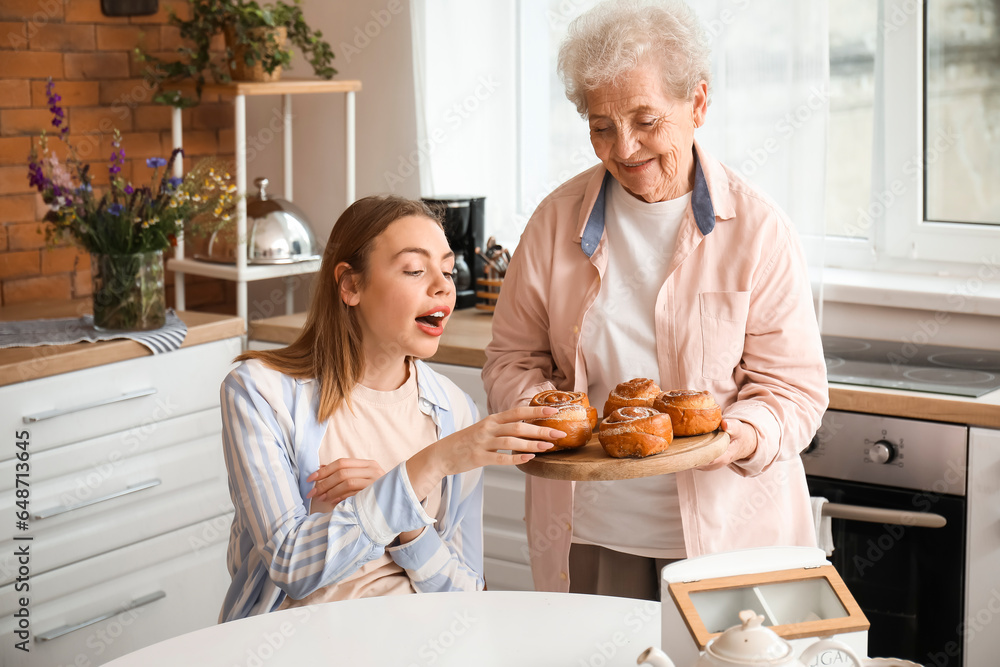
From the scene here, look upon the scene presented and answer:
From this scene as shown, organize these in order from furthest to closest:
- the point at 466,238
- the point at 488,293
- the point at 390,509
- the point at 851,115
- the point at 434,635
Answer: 1. the point at 466,238
2. the point at 488,293
3. the point at 851,115
4. the point at 390,509
5. the point at 434,635

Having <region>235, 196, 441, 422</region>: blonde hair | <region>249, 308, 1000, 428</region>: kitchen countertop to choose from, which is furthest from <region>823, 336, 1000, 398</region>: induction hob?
<region>235, 196, 441, 422</region>: blonde hair

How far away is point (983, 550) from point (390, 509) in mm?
1149

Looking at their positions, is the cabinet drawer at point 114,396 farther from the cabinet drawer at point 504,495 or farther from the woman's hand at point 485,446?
the woman's hand at point 485,446

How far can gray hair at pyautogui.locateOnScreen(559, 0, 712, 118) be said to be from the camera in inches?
55.1

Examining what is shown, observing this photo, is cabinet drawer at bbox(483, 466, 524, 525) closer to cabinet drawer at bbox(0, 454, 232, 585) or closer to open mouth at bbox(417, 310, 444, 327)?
cabinet drawer at bbox(0, 454, 232, 585)

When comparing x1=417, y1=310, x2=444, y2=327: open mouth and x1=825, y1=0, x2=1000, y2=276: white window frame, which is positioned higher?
x1=825, y1=0, x2=1000, y2=276: white window frame

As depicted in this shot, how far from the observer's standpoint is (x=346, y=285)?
4.96 ft

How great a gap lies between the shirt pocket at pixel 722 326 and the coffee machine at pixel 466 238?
1.36 metres

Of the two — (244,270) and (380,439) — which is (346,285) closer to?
(380,439)

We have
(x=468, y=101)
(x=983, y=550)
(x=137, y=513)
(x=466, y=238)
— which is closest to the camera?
(x=983, y=550)

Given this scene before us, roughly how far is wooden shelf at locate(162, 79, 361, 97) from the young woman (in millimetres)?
1325

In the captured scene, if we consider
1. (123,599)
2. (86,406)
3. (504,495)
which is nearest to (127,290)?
(86,406)

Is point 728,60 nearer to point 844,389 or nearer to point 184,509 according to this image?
point 844,389

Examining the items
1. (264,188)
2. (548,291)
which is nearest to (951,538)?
(548,291)
